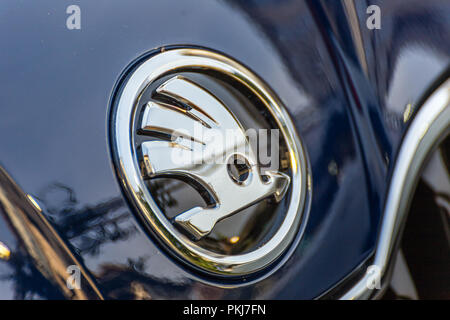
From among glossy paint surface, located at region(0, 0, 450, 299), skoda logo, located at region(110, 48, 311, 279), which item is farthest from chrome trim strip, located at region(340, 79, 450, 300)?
skoda logo, located at region(110, 48, 311, 279)

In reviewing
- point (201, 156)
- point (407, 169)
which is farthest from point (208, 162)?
point (407, 169)

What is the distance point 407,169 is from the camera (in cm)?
71

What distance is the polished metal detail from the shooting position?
24.8 inches

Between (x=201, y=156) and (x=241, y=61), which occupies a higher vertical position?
(x=241, y=61)

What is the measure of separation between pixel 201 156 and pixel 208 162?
0.01 meters

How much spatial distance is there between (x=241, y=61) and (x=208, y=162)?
18 cm

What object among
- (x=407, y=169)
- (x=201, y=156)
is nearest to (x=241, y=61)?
(x=201, y=156)

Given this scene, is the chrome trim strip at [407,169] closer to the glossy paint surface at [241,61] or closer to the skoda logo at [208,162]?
the glossy paint surface at [241,61]

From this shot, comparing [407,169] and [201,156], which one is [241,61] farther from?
[407,169]

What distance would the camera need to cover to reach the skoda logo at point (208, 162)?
626mm

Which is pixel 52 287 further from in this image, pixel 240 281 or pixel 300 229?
pixel 300 229

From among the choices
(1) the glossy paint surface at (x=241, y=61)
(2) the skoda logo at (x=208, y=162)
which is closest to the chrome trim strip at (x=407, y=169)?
(1) the glossy paint surface at (x=241, y=61)

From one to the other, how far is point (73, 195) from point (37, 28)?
277 mm

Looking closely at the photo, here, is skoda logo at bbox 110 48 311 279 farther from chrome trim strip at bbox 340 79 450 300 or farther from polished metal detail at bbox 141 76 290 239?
chrome trim strip at bbox 340 79 450 300
